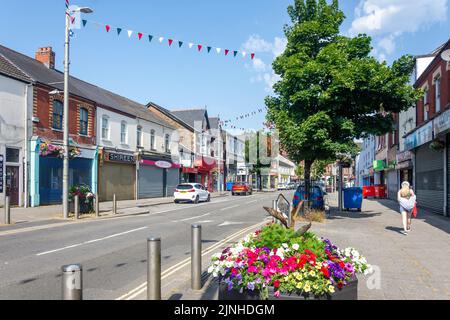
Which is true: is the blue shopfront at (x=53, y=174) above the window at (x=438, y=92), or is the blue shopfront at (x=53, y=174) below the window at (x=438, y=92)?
below

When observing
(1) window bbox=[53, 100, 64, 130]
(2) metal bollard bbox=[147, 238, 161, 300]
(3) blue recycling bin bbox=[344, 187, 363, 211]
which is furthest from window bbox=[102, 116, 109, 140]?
(2) metal bollard bbox=[147, 238, 161, 300]

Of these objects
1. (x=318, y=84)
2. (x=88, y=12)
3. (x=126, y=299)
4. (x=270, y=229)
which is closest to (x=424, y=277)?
(x=270, y=229)

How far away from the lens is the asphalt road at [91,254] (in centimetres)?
614

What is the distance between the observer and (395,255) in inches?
338

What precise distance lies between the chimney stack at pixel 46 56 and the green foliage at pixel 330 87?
17.6m

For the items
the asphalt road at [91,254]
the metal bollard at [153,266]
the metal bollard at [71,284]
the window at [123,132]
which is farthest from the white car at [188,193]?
the metal bollard at [71,284]

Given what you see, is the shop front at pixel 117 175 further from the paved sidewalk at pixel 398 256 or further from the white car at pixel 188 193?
the paved sidewalk at pixel 398 256

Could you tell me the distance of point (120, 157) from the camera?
29.4 metres

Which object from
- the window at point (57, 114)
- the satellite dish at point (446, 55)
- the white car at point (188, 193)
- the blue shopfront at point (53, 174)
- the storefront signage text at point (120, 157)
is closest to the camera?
the satellite dish at point (446, 55)

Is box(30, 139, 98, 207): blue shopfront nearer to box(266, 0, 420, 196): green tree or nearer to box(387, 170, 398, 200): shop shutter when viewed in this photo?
box(266, 0, 420, 196): green tree

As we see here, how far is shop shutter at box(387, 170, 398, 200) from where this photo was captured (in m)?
31.7

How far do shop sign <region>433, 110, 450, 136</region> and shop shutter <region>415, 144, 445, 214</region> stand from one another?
223cm

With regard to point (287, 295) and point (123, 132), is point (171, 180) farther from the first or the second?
point (287, 295)
